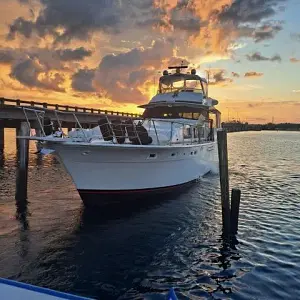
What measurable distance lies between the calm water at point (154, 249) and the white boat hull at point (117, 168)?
0.82 meters

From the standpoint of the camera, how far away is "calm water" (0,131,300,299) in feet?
23.2

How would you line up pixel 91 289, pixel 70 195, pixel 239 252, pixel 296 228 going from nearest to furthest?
pixel 91 289 < pixel 239 252 < pixel 296 228 < pixel 70 195

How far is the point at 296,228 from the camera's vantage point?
1102cm

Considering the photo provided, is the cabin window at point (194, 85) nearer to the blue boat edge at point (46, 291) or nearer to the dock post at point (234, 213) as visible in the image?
the dock post at point (234, 213)

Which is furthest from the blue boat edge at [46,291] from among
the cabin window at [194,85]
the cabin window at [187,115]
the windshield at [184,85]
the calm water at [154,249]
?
the cabin window at [194,85]

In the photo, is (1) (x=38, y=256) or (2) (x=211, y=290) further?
(1) (x=38, y=256)

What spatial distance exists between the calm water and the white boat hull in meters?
0.82

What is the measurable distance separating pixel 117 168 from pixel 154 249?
3.81m

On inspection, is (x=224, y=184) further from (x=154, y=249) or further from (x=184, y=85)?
(x=184, y=85)

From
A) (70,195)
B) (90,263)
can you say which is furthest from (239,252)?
(70,195)

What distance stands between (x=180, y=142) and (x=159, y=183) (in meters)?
2.29

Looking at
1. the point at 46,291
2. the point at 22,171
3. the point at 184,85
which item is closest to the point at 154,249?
the point at 46,291

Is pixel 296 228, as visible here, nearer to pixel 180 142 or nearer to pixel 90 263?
pixel 180 142

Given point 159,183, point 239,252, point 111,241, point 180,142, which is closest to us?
point 239,252
